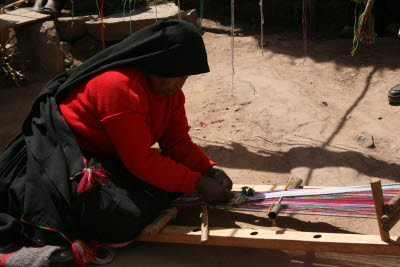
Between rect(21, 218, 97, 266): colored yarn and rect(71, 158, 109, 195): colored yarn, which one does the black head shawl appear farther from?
rect(21, 218, 97, 266): colored yarn

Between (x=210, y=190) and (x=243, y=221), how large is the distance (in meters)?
0.38

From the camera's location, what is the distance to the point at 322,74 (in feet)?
15.6

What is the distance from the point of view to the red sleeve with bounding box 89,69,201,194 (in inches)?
79.5

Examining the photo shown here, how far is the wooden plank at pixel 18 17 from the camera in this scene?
504cm

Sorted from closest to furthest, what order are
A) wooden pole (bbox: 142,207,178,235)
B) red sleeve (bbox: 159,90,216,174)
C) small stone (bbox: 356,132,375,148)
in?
wooden pole (bbox: 142,207,178,235) < red sleeve (bbox: 159,90,216,174) < small stone (bbox: 356,132,375,148)

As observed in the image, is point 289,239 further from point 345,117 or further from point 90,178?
point 345,117

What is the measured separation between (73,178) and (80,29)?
419cm

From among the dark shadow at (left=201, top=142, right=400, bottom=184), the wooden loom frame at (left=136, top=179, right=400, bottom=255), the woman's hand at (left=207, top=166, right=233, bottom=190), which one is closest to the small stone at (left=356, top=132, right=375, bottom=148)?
the dark shadow at (left=201, top=142, right=400, bottom=184)

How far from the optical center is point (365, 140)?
339cm

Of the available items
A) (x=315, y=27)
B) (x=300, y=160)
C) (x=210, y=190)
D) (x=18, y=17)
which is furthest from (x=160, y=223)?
(x=315, y=27)

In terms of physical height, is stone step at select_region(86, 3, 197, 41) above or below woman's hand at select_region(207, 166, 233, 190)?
above

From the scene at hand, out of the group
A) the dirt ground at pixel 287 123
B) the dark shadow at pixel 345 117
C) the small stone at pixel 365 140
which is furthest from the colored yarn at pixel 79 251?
the small stone at pixel 365 140

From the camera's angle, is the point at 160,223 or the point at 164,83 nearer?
the point at 164,83

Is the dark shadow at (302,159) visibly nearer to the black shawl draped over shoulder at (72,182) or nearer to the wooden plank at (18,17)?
the black shawl draped over shoulder at (72,182)
